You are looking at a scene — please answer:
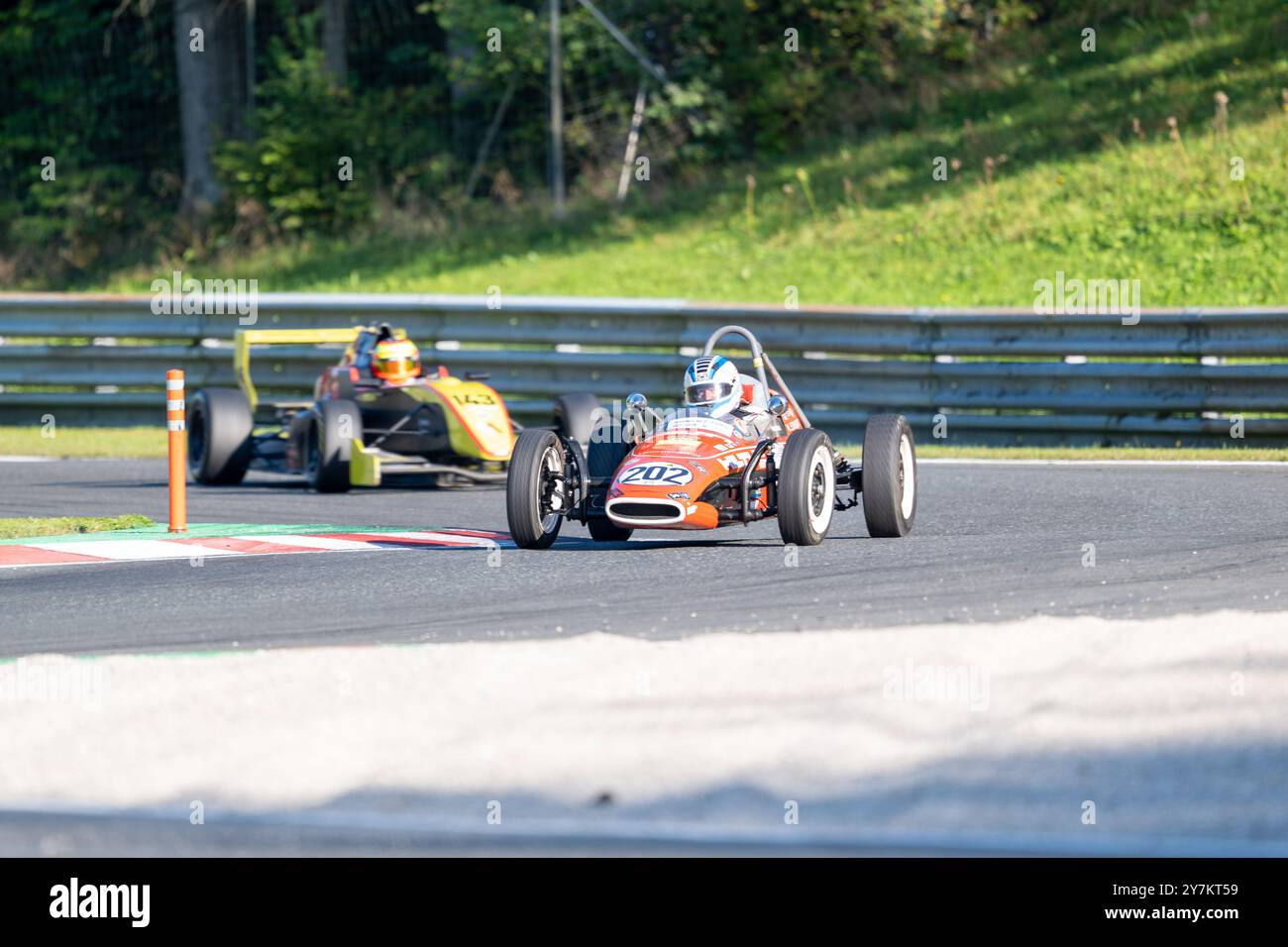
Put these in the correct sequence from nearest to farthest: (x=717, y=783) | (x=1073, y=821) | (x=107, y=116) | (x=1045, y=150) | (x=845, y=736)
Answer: (x=1073, y=821) < (x=717, y=783) < (x=845, y=736) < (x=1045, y=150) < (x=107, y=116)

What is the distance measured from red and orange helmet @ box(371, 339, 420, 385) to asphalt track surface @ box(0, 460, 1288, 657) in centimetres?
200

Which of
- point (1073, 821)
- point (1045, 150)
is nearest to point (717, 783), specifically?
point (1073, 821)

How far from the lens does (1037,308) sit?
50.8 feet

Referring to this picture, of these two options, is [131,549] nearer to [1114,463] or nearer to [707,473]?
[707,473]

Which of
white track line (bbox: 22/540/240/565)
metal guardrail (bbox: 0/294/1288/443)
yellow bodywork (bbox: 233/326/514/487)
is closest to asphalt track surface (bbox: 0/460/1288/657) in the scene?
white track line (bbox: 22/540/240/565)

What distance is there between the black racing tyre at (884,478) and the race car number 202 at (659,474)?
90cm

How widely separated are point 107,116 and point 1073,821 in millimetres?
30084

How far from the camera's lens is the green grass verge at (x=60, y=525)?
33.5 ft

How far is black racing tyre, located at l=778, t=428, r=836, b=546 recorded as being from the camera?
8820mm

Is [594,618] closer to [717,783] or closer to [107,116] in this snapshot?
[717,783]

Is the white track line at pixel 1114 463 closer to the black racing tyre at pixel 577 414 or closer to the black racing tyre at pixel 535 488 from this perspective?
the black racing tyre at pixel 577 414

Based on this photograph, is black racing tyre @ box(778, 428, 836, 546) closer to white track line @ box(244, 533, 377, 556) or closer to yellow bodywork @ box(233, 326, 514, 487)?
white track line @ box(244, 533, 377, 556)

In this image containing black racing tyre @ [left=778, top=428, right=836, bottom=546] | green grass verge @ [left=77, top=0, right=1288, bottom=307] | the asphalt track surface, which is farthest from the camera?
green grass verge @ [left=77, top=0, right=1288, bottom=307]

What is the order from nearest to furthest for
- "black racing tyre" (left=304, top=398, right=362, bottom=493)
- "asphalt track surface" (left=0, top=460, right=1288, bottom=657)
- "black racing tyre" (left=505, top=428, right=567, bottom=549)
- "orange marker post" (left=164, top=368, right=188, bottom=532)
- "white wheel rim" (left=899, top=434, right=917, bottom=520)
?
1. "asphalt track surface" (left=0, top=460, right=1288, bottom=657)
2. "black racing tyre" (left=505, top=428, right=567, bottom=549)
3. "white wheel rim" (left=899, top=434, right=917, bottom=520)
4. "orange marker post" (left=164, top=368, right=188, bottom=532)
5. "black racing tyre" (left=304, top=398, right=362, bottom=493)
